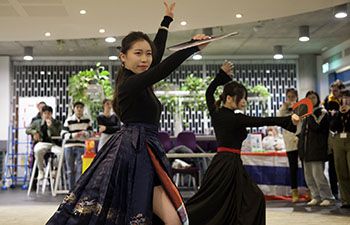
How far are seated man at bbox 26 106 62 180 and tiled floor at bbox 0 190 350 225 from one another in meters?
1.27

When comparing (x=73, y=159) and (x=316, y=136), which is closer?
(x=316, y=136)

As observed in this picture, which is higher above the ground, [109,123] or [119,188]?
[109,123]

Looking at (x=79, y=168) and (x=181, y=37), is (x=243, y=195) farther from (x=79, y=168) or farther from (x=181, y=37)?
(x=181, y=37)

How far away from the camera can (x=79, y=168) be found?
770 cm

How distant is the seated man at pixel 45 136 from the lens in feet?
27.3

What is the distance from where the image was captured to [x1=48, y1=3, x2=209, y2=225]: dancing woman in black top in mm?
1911

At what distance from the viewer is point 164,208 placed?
1939 mm

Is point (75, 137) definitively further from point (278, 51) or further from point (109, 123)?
point (278, 51)

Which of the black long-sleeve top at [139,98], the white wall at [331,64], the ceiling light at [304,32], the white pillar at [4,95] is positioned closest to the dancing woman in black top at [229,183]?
the black long-sleeve top at [139,98]

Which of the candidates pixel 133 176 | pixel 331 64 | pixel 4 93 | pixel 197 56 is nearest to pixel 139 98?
pixel 133 176

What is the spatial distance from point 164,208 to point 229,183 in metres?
1.59

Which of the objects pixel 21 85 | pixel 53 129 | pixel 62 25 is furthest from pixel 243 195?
pixel 21 85

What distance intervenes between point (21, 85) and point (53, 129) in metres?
3.80

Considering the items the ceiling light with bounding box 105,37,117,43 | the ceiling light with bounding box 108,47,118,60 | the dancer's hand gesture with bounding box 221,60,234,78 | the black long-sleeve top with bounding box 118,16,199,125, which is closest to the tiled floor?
the dancer's hand gesture with bounding box 221,60,234,78
